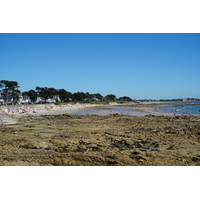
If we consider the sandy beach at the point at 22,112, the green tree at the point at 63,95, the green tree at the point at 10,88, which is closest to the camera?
the sandy beach at the point at 22,112

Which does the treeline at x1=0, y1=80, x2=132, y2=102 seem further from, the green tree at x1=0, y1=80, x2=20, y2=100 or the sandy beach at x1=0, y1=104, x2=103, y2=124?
the sandy beach at x1=0, y1=104, x2=103, y2=124

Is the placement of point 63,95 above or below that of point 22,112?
above

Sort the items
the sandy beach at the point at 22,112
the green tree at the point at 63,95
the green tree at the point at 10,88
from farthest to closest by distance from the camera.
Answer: the green tree at the point at 63,95
the green tree at the point at 10,88
the sandy beach at the point at 22,112

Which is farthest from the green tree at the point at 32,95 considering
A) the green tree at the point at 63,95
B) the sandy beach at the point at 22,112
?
the sandy beach at the point at 22,112

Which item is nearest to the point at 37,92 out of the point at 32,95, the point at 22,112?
the point at 32,95

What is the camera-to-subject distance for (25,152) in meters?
7.66

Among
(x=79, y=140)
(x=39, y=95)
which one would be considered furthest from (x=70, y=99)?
(x=79, y=140)

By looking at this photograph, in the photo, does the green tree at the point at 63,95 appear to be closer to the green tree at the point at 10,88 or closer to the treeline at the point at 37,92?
the treeline at the point at 37,92

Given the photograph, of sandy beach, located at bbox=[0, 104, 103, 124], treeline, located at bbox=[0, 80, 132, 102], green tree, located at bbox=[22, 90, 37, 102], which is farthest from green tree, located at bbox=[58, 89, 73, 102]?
sandy beach, located at bbox=[0, 104, 103, 124]

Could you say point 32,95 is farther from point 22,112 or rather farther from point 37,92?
point 22,112

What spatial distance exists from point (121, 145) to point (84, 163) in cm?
337

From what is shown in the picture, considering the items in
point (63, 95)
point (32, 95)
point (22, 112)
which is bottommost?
point (22, 112)

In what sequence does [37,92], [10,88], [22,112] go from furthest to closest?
[37,92]
[10,88]
[22,112]
